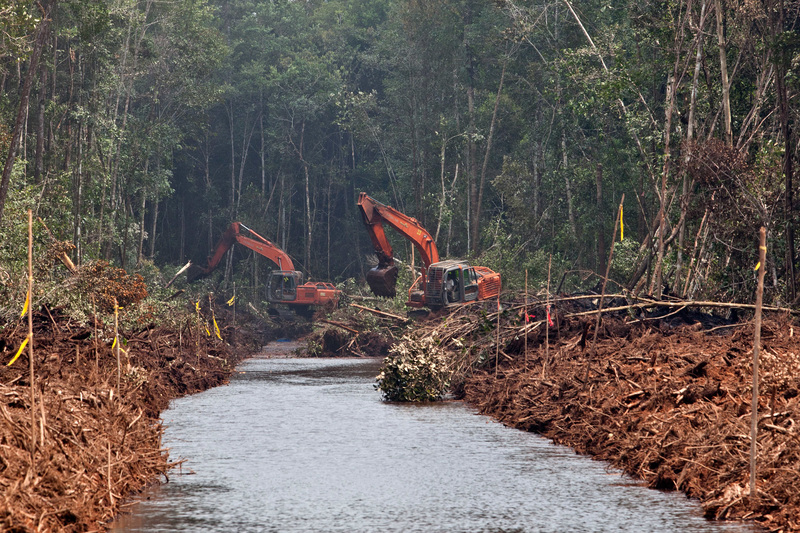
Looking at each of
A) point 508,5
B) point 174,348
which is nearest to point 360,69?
point 508,5

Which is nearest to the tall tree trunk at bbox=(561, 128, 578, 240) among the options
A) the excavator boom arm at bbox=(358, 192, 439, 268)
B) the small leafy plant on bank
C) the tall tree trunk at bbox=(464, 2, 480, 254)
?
the excavator boom arm at bbox=(358, 192, 439, 268)

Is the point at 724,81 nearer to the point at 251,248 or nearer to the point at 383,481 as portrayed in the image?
the point at 383,481

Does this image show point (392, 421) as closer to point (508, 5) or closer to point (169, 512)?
point (169, 512)

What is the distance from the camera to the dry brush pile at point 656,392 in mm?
11070

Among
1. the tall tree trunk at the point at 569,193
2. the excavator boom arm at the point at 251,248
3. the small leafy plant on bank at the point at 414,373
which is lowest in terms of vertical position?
the small leafy plant on bank at the point at 414,373

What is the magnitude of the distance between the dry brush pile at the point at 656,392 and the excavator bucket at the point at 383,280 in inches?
553

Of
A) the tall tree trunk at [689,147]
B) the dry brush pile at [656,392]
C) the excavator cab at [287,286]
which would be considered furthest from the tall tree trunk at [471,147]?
the dry brush pile at [656,392]

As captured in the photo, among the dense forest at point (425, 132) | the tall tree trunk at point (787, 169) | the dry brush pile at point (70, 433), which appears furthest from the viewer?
the dense forest at point (425, 132)

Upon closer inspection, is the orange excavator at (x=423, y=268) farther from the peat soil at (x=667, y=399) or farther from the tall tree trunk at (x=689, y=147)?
the peat soil at (x=667, y=399)

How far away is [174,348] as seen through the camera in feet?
85.4

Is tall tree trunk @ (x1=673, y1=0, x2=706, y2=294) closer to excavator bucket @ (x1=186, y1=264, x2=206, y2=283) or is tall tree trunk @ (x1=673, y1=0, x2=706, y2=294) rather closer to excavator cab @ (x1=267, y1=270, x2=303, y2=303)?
excavator cab @ (x1=267, y1=270, x2=303, y2=303)

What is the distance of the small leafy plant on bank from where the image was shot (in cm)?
2253

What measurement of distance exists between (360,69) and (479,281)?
3723 cm

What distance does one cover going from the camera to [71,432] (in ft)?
35.9
